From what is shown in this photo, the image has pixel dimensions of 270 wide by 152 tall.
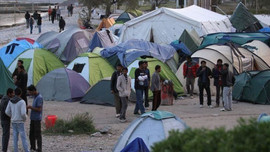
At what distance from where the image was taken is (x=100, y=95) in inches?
742

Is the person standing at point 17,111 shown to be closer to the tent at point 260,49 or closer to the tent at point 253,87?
the tent at point 253,87

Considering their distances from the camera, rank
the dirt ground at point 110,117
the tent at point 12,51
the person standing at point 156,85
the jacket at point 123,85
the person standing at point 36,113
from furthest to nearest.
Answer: the tent at point 12,51
the person standing at point 156,85
the jacket at point 123,85
the dirt ground at point 110,117
the person standing at point 36,113

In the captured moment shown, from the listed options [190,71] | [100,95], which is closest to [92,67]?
[100,95]

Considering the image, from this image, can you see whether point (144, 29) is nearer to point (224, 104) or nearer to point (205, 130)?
point (224, 104)

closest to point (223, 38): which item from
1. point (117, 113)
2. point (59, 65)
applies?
point (59, 65)

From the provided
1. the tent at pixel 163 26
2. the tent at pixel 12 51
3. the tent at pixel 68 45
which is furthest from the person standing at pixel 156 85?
the tent at pixel 163 26

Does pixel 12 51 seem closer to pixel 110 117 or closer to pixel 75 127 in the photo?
pixel 110 117

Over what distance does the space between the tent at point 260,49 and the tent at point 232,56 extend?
1.07 metres

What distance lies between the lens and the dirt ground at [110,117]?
1299cm

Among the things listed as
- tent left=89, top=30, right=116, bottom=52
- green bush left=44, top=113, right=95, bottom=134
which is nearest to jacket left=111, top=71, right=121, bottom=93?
green bush left=44, top=113, right=95, bottom=134

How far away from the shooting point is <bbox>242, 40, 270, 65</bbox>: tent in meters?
23.5

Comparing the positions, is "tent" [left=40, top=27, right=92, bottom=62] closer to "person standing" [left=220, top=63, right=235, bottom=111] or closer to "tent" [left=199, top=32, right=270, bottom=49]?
"tent" [left=199, top=32, right=270, bottom=49]

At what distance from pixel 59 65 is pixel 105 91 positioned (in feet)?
14.8

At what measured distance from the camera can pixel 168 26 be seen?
29578mm
